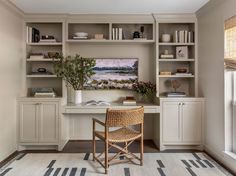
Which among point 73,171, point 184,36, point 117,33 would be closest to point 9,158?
point 73,171

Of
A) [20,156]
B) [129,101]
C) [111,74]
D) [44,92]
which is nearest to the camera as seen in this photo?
[20,156]

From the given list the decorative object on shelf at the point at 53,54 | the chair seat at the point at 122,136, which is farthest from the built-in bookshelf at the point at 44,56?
the chair seat at the point at 122,136

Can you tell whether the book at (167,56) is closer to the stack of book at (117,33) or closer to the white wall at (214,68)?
the white wall at (214,68)

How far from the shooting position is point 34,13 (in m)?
4.61

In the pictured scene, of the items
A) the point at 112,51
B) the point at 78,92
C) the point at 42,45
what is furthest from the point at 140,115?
the point at 42,45

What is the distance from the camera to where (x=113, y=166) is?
11.8 ft

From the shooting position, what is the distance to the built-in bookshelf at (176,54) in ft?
15.5

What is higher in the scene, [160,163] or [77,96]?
[77,96]

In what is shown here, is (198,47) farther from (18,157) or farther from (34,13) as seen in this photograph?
(18,157)

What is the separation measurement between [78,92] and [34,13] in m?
1.59

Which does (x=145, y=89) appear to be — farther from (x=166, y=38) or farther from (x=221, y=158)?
(x=221, y=158)

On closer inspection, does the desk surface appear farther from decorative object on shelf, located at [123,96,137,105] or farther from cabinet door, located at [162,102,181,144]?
decorative object on shelf, located at [123,96,137,105]

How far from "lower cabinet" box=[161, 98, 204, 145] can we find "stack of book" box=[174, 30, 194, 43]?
1101 millimetres

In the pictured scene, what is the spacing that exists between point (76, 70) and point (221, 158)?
2.73 m
